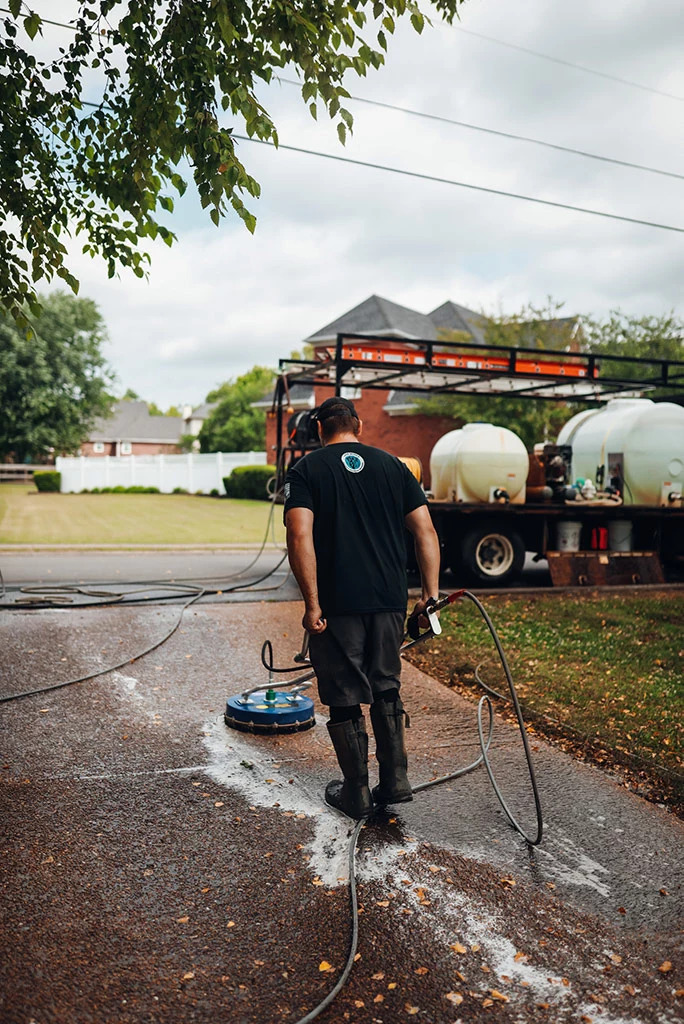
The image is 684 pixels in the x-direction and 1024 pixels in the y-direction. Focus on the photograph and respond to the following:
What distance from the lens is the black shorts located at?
425cm

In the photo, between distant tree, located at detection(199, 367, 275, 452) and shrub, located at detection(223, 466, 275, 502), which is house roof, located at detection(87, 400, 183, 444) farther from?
shrub, located at detection(223, 466, 275, 502)

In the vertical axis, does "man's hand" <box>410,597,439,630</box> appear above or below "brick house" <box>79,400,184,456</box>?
below

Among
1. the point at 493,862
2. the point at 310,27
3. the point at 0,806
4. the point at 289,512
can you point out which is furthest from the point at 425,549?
the point at 310,27

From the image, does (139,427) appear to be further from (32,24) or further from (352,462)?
(352,462)

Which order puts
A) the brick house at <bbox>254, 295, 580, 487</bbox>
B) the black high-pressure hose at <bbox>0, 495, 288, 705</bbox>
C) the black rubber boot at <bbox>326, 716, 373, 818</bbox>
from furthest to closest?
the brick house at <bbox>254, 295, 580, 487</bbox> < the black high-pressure hose at <bbox>0, 495, 288, 705</bbox> < the black rubber boot at <bbox>326, 716, 373, 818</bbox>

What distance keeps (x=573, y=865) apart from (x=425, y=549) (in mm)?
1564

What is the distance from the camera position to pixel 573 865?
400 cm

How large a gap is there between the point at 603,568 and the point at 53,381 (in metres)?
41.2

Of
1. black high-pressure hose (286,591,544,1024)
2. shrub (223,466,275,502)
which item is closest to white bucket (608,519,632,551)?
black high-pressure hose (286,591,544,1024)

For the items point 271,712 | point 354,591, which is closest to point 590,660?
point 271,712

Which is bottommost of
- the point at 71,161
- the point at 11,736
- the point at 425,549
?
the point at 11,736

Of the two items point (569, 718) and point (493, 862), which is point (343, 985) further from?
point (569, 718)

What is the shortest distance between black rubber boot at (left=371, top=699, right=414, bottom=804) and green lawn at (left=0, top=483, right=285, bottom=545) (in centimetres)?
1526

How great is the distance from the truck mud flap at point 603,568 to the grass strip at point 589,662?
1.20 meters
